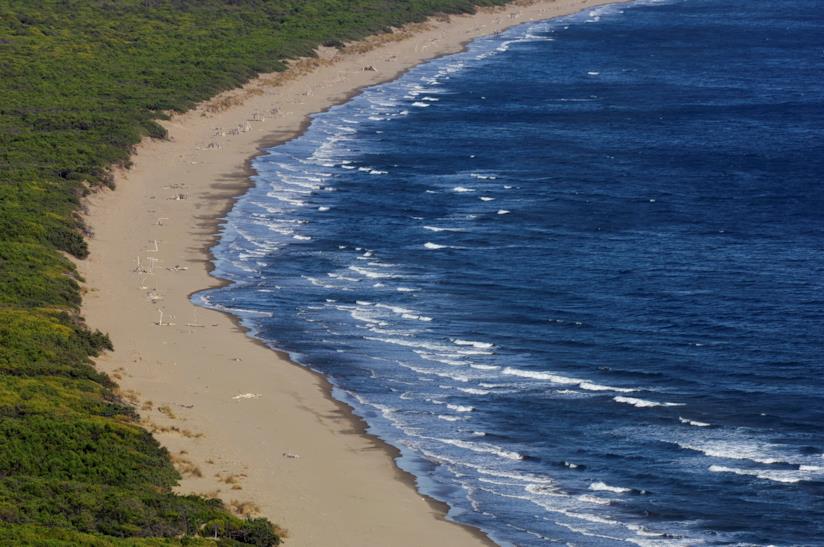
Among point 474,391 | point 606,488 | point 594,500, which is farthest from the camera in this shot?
point 474,391

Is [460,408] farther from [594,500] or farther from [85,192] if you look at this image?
[85,192]

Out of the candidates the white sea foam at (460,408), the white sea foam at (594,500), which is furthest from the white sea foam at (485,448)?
the white sea foam at (594,500)

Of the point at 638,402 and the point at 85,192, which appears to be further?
the point at 85,192

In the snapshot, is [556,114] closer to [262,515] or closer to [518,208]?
[518,208]

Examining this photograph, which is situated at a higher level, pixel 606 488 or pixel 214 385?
pixel 606 488

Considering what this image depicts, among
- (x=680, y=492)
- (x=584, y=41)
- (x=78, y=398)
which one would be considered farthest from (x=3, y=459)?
(x=584, y=41)

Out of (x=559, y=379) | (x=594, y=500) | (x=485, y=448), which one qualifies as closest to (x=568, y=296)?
(x=559, y=379)

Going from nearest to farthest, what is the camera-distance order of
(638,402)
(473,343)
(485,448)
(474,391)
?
(485,448)
(638,402)
(474,391)
(473,343)
